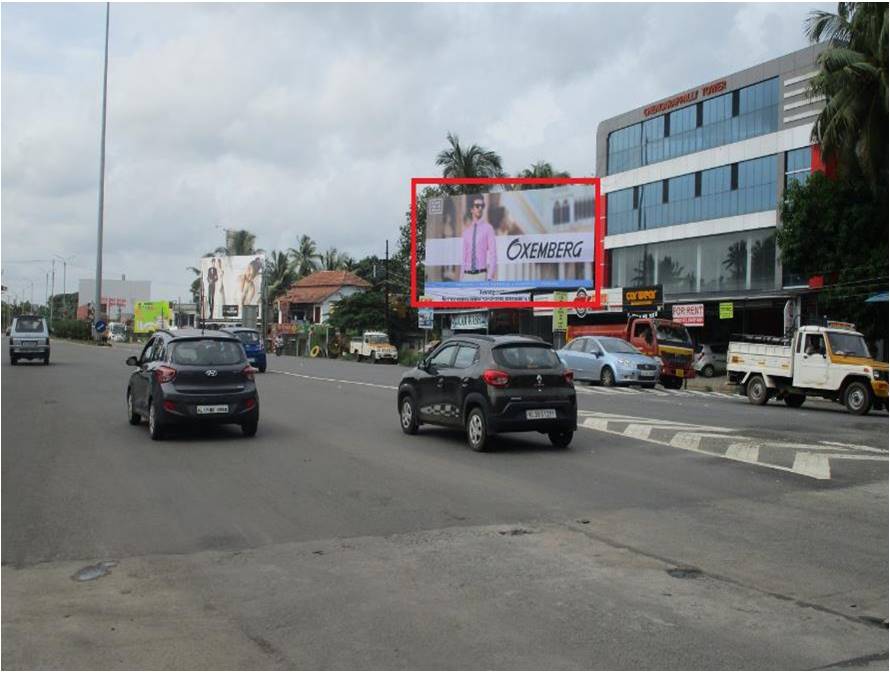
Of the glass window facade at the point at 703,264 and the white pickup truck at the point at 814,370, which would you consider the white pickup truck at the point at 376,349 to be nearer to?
the glass window facade at the point at 703,264

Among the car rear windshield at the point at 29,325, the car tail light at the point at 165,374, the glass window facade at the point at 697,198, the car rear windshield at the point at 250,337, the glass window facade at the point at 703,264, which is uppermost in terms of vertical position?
the glass window facade at the point at 697,198

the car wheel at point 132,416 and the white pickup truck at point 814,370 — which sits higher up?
the white pickup truck at point 814,370

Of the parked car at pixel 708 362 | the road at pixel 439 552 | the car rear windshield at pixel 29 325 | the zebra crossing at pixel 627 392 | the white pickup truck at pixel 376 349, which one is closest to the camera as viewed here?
the road at pixel 439 552

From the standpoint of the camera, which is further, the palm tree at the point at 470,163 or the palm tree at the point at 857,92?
the palm tree at the point at 470,163

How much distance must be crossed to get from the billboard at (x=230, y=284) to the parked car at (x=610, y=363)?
6215cm

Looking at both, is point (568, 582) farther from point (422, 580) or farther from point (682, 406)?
point (682, 406)

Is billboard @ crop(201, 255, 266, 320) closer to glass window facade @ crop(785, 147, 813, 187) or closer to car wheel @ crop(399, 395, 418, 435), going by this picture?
glass window facade @ crop(785, 147, 813, 187)

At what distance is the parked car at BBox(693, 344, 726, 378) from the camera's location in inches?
1672

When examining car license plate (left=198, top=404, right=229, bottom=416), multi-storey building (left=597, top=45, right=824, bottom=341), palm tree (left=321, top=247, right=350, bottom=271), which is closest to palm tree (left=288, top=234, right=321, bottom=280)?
palm tree (left=321, top=247, right=350, bottom=271)

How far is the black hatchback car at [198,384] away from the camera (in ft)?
45.4

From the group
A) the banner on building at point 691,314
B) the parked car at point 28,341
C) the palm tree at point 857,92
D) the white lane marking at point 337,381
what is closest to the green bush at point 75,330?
the parked car at point 28,341

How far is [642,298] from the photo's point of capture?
150 ft

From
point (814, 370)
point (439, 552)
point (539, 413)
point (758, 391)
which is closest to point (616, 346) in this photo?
point (758, 391)

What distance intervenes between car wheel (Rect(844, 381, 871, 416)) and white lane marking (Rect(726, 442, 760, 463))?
880cm
